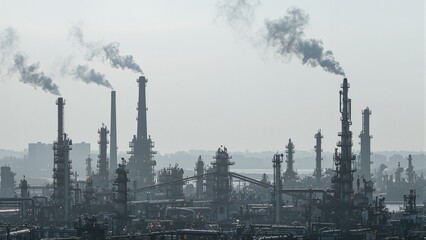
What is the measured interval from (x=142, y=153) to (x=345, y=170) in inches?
2387

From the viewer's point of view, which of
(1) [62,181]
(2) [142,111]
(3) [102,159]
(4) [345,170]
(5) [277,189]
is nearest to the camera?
(4) [345,170]

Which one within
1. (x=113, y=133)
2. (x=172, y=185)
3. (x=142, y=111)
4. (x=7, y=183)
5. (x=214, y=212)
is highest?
(x=142, y=111)

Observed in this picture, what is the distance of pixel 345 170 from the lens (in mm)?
88438

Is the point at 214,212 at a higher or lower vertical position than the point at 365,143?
lower

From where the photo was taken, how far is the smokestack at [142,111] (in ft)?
487

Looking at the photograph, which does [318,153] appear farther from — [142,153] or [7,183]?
[7,183]

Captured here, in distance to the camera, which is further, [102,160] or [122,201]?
[102,160]

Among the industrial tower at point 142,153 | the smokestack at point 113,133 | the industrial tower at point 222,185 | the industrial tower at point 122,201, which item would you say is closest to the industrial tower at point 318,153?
the industrial tower at point 142,153

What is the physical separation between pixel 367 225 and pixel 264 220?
2018 cm

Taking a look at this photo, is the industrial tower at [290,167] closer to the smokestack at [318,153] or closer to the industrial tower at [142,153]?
the smokestack at [318,153]

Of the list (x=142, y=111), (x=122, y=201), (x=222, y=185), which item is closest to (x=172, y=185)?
(x=222, y=185)

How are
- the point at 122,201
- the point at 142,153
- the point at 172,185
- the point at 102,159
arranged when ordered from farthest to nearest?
the point at 142,153 < the point at 102,159 < the point at 172,185 < the point at 122,201

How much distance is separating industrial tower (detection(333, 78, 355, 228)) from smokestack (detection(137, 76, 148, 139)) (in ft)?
200

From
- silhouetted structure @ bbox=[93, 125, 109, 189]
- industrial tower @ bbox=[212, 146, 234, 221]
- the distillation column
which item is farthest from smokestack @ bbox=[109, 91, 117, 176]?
the distillation column
